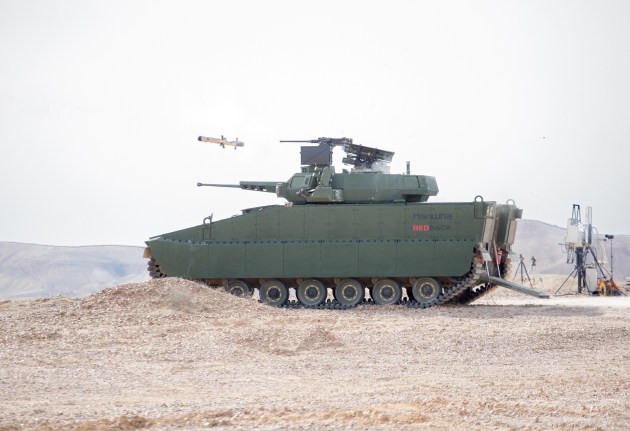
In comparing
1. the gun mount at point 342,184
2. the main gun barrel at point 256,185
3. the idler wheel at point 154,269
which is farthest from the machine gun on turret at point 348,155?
the idler wheel at point 154,269

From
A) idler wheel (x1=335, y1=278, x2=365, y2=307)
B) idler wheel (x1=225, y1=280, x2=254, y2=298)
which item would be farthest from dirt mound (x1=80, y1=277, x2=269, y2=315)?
idler wheel (x1=335, y1=278, x2=365, y2=307)

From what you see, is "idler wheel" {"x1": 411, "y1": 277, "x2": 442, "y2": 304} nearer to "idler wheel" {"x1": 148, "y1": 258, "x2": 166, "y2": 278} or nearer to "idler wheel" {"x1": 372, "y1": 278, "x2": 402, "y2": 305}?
"idler wheel" {"x1": 372, "y1": 278, "x2": 402, "y2": 305}

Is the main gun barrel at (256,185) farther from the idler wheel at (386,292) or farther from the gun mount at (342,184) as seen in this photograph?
the idler wheel at (386,292)

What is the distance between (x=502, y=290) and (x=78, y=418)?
96.1 feet

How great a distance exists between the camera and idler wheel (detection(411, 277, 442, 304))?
83.9ft

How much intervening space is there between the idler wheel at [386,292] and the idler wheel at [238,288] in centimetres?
335

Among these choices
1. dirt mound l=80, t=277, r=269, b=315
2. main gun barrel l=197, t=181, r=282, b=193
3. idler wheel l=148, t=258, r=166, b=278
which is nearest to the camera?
dirt mound l=80, t=277, r=269, b=315

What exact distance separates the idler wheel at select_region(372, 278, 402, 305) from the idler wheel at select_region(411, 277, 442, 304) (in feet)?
1.34

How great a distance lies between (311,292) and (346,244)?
160 centimetres

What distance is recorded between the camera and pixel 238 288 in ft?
86.8

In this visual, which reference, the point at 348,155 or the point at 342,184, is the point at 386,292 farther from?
the point at 348,155

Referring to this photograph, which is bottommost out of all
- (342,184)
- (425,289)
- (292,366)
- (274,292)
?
(292,366)

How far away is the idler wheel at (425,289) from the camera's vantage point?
25.6 metres

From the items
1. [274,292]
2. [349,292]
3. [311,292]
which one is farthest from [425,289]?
[274,292]
